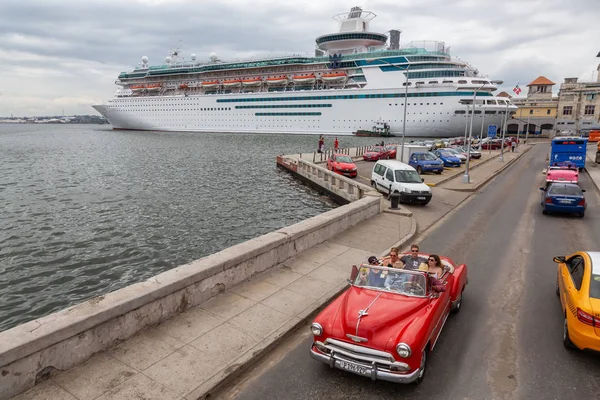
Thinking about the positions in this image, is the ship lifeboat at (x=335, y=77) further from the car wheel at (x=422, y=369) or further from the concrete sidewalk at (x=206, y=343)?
the car wheel at (x=422, y=369)

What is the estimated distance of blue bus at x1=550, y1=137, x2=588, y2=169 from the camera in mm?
31391

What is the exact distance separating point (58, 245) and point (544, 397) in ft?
56.2

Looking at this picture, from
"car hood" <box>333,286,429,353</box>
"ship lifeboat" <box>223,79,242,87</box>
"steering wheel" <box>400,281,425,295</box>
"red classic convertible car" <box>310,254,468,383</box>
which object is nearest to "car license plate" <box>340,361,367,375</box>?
"red classic convertible car" <box>310,254,468,383</box>

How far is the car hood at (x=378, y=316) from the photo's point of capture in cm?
570

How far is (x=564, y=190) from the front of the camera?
1764 cm

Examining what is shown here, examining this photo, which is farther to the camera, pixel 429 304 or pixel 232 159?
pixel 232 159

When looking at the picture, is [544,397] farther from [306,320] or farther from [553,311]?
[306,320]

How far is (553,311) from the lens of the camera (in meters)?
8.30

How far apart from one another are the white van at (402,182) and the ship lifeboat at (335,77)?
72.6 m

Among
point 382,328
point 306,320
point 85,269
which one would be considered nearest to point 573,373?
point 382,328

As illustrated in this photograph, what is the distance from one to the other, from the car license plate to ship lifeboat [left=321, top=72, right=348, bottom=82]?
9096 cm

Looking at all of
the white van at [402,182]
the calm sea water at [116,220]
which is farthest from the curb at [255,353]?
the white van at [402,182]

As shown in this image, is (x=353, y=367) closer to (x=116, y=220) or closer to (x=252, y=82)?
(x=116, y=220)

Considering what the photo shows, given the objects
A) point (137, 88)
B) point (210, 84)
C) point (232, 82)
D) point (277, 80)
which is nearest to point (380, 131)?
point (277, 80)
